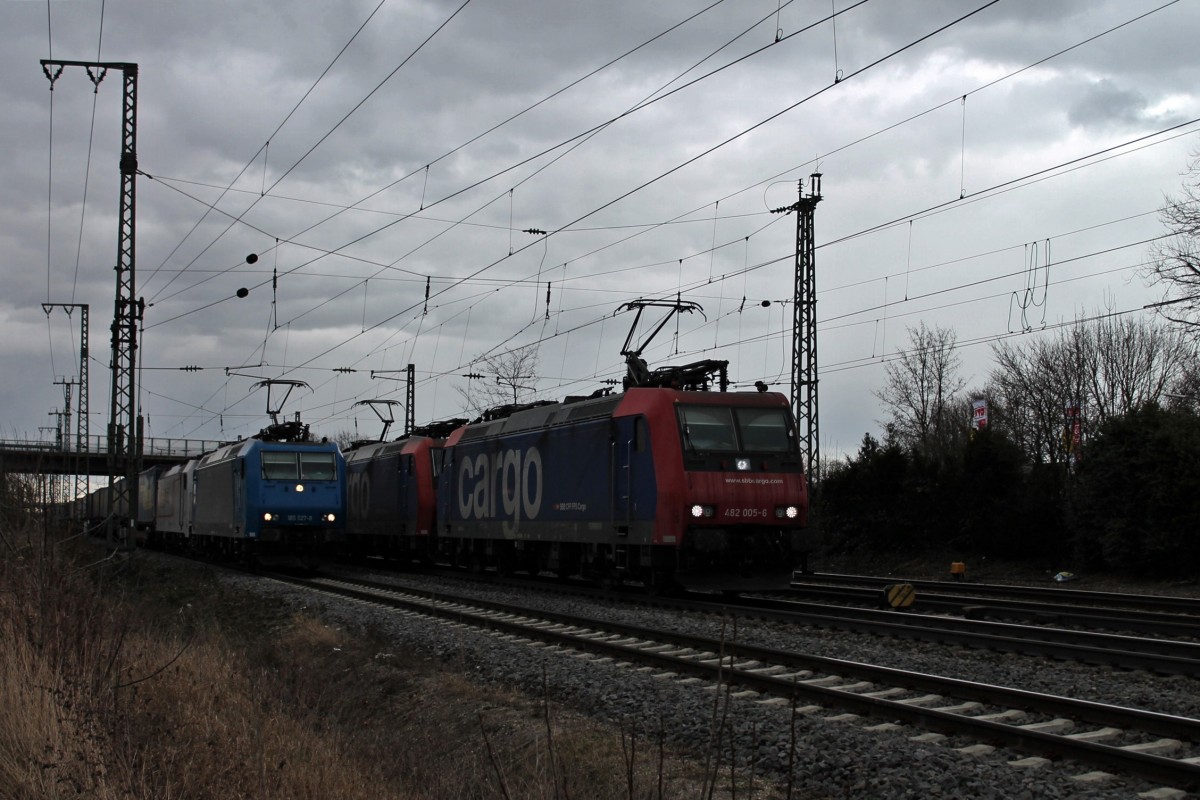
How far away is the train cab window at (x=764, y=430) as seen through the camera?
17.6 meters

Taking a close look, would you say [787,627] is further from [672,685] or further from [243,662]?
[243,662]

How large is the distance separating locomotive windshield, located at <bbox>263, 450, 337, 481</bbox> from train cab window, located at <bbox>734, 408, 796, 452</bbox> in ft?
42.0

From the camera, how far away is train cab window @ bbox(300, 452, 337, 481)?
26672 millimetres

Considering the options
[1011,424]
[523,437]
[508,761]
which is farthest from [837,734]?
[1011,424]

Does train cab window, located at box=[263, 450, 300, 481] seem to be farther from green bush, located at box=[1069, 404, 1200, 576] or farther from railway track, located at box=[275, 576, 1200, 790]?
green bush, located at box=[1069, 404, 1200, 576]

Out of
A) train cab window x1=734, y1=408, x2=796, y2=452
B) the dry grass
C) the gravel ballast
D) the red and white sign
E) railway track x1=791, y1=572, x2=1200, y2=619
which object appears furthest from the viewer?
the red and white sign

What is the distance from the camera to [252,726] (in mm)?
7566

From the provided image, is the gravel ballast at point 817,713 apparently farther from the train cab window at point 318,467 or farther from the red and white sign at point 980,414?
the red and white sign at point 980,414

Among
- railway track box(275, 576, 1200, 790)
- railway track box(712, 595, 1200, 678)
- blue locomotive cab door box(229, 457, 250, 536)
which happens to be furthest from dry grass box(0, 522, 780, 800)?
blue locomotive cab door box(229, 457, 250, 536)

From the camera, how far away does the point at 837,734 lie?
7.68 meters

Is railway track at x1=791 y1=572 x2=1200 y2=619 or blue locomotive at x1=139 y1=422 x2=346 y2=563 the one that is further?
blue locomotive at x1=139 y1=422 x2=346 y2=563

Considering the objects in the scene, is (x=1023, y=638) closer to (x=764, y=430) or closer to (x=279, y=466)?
(x=764, y=430)

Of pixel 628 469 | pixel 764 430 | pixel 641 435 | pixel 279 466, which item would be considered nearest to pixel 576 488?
pixel 628 469

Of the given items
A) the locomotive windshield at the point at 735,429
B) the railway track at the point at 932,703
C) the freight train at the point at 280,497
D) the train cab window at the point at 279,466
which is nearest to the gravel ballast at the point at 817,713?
the railway track at the point at 932,703
